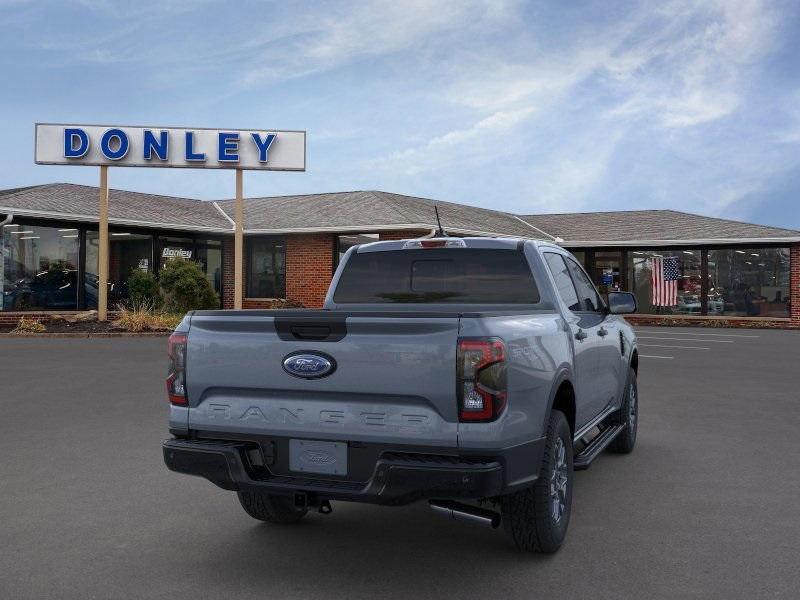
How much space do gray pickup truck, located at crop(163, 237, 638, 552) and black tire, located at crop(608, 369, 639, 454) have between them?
2.16 metres

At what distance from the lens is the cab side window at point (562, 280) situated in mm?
5550

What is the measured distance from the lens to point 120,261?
26531 mm

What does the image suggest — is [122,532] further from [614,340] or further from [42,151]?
[42,151]

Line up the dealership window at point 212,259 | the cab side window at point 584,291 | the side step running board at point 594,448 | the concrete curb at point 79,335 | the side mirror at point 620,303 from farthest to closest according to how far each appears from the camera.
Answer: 1. the dealership window at point 212,259
2. the concrete curb at point 79,335
3. the side mirror at point 620,303
4. the cab side window at point 584,291
5. the side step running board at point 594,448

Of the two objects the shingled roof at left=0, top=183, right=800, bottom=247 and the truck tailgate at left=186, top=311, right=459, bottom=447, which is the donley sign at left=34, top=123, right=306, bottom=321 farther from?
the truck tailgate at left=186, top=311, right=459, bottom=447

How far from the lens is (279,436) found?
4.02 m

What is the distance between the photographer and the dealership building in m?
24.3

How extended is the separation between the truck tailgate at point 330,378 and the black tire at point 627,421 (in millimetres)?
3616

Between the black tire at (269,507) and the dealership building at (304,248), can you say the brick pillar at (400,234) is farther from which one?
the black tire at (269,507)

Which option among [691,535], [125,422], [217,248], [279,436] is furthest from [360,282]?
[217,248]

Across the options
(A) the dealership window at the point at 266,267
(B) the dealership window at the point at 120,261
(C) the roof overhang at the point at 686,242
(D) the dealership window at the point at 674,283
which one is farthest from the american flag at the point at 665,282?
(B) the dealership window at the point at 120,261

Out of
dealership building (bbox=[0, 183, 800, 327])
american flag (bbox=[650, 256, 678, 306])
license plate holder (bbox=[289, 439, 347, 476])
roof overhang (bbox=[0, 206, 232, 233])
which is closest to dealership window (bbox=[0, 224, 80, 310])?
dealership building (bbox=[0, 183, 800, 327])

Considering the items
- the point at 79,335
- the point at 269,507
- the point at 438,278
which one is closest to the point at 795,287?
the point at 79,335

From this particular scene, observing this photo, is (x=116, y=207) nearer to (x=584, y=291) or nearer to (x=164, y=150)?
(x=164, y=150)
